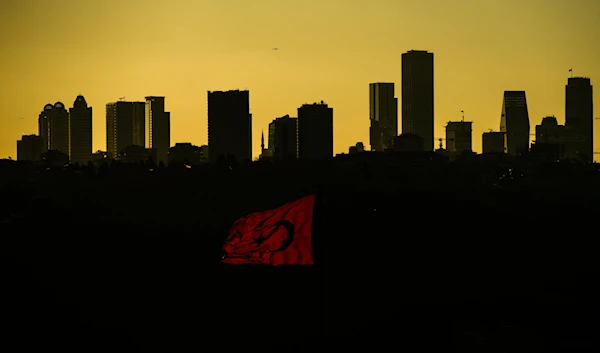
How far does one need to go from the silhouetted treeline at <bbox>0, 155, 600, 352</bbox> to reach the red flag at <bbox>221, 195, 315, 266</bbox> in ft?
1.83

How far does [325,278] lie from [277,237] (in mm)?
47451

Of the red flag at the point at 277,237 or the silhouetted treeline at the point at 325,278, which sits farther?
the silhouetted treeline at the point at 325,278

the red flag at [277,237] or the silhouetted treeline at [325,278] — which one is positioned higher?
the red flag at [277,237]

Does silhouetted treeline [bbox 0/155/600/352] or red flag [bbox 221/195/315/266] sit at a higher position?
red flag [bbox 221/195/315/266]

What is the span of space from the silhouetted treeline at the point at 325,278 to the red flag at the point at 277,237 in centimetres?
56

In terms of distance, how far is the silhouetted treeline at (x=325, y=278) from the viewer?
61.9 meters

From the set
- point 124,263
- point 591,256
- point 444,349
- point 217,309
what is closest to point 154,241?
point 124,263

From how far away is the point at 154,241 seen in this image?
123m

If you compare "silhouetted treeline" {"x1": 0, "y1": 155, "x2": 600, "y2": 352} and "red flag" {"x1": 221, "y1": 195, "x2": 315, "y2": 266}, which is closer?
"red flag" {"x1": 221, "y1": 195, "x2": 315, "y2": 266}

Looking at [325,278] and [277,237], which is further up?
[277,237]

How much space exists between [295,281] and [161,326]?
2470 centimetres

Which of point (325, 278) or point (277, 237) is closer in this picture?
point (277, 237)

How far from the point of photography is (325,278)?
87.5 m

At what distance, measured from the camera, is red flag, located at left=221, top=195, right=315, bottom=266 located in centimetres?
3972
